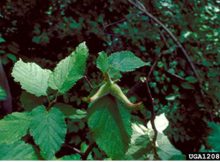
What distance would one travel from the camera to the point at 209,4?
3025 millimetres

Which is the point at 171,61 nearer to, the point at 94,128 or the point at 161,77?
the point at 161,77

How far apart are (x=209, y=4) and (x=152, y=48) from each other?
0.72 meters

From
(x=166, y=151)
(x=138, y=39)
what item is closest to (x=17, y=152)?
(x=166, y=151)

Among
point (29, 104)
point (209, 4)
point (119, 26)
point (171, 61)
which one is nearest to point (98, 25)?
point (119, 26)

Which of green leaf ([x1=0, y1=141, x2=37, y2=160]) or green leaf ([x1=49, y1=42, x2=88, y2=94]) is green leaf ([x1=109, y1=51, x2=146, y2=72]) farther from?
green leaf ([x1=0, y1=141, x2=37, y2=160])

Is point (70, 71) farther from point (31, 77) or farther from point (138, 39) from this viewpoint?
point (138, 39)

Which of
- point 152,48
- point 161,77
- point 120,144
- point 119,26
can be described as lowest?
point 161,77

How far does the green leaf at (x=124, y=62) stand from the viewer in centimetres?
55

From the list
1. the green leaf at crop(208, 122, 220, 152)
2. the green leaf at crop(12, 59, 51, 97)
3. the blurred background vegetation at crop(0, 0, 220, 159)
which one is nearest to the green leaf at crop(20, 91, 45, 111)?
the green leaf at crop(12, 59, 51, 97)

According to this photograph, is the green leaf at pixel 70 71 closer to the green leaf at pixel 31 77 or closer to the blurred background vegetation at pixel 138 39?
the green leaf at pixel 31 77

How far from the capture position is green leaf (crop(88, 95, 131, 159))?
449 millimetres

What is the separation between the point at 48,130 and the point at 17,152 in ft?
0.26

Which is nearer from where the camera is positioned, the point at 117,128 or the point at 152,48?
the point at 117,128

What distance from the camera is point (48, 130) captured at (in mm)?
486
